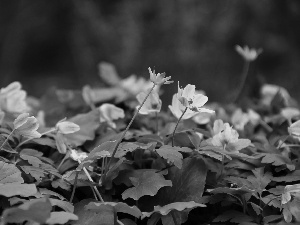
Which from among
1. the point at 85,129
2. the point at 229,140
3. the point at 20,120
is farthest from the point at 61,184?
the point at 229,140

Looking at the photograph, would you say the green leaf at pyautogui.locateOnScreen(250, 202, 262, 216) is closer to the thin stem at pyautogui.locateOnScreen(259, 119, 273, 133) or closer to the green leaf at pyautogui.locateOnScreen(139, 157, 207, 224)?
the green leaf at pyautogui.locateOnScreen(139, 157, 207, 224)

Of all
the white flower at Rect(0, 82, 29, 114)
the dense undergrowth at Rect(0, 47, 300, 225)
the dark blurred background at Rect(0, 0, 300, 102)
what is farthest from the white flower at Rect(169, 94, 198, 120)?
the dark blurred background at Rect(0, 0, 300, 102)

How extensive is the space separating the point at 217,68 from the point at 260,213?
369cm

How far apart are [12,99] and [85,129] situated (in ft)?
0.75

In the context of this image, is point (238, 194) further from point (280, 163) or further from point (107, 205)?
point (107, 205)

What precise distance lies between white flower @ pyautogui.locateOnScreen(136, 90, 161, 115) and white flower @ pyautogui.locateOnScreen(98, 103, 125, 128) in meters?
0.17

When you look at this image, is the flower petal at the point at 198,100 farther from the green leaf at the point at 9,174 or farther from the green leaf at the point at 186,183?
the green leaf at the point at 9,174

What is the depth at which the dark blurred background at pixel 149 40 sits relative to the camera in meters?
4.50

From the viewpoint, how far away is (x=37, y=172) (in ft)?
3.25

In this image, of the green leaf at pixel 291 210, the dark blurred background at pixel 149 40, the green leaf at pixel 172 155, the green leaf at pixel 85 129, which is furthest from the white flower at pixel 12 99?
the dark blurred background at pixel 149 40

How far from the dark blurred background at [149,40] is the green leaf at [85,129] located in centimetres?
283

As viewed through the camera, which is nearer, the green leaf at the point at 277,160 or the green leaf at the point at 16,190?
the green leaf at the point at 16,190

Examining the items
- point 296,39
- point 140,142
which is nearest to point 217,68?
point 296,39

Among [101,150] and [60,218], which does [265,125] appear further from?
[60,218]
